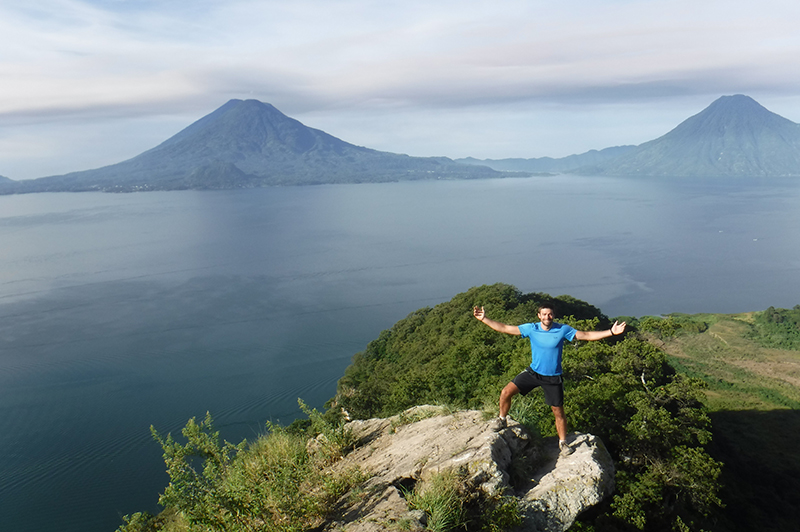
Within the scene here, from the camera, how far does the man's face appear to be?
6.40 m

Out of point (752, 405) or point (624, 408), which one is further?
point (752, 405)

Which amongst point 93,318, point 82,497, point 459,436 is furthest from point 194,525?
point 93,318

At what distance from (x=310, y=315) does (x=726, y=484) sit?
44039 mm

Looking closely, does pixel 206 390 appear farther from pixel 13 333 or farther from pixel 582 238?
pixel 582 238

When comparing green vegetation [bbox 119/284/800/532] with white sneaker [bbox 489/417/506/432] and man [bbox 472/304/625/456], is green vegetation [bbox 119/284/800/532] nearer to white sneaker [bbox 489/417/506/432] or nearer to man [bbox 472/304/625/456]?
white sneaker [bbox 489/417/506/432]

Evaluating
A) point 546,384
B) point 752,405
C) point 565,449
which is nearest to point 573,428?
point 565,449

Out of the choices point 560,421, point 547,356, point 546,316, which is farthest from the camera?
point 560,421

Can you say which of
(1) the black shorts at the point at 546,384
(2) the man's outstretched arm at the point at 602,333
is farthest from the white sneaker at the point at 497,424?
(2) the man's outstretched arm at the point at 602,333

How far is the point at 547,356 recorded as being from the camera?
263 inches

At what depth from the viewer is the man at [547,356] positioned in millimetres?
6461

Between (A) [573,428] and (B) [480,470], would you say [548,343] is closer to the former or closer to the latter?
(B) [480,470]

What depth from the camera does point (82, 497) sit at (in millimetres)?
28062

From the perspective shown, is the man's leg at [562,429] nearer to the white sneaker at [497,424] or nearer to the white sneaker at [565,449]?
the white sneaker at [565,449]

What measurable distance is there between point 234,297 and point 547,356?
208 ft
